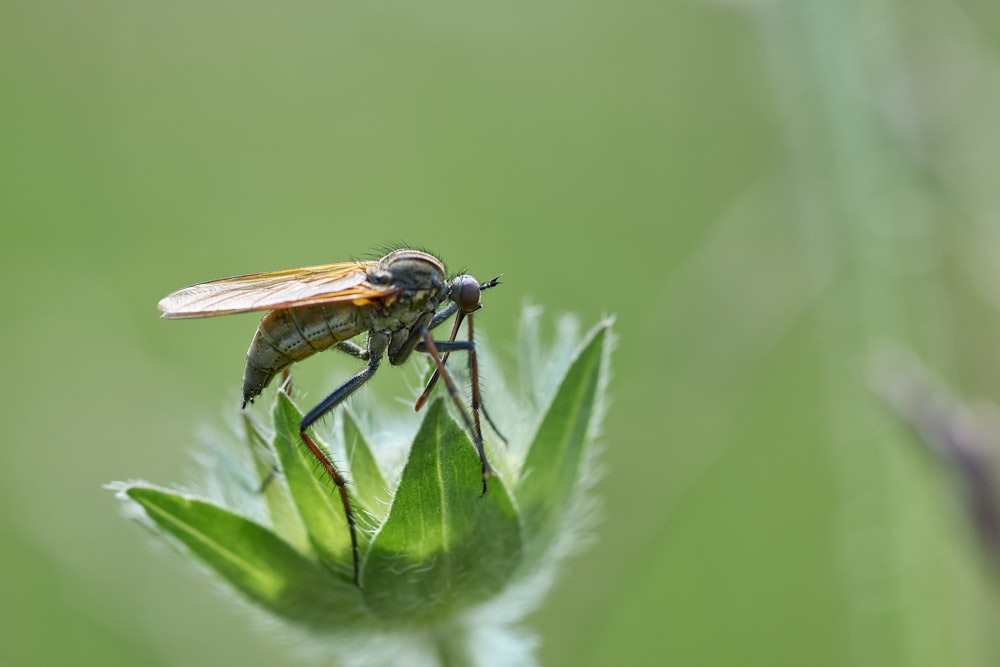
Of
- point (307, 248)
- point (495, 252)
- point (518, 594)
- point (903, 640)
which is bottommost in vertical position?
point (903, 640)

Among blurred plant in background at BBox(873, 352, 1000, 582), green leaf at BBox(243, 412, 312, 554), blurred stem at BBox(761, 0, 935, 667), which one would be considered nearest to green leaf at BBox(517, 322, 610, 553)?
green leaf at BBox(243, 412, 312, 554)

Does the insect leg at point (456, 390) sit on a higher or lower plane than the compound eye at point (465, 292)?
lower

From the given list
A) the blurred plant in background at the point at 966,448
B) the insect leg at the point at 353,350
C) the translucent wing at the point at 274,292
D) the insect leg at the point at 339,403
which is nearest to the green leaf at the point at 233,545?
the insect leg at the point at 339,403

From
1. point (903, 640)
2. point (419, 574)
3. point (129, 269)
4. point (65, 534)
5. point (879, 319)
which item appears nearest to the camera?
point (419, 574)

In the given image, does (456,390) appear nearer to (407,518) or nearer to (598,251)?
(407,518)

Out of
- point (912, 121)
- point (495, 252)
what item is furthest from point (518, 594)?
point (495, 252)

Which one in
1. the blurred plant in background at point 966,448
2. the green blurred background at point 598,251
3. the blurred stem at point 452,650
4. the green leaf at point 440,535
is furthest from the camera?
the green blurred background at point 598,251

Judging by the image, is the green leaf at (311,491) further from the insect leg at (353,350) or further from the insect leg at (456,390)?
the insect leg at (353,350)

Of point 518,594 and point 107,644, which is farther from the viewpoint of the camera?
point 107,644

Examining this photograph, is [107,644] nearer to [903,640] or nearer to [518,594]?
[518,594]
